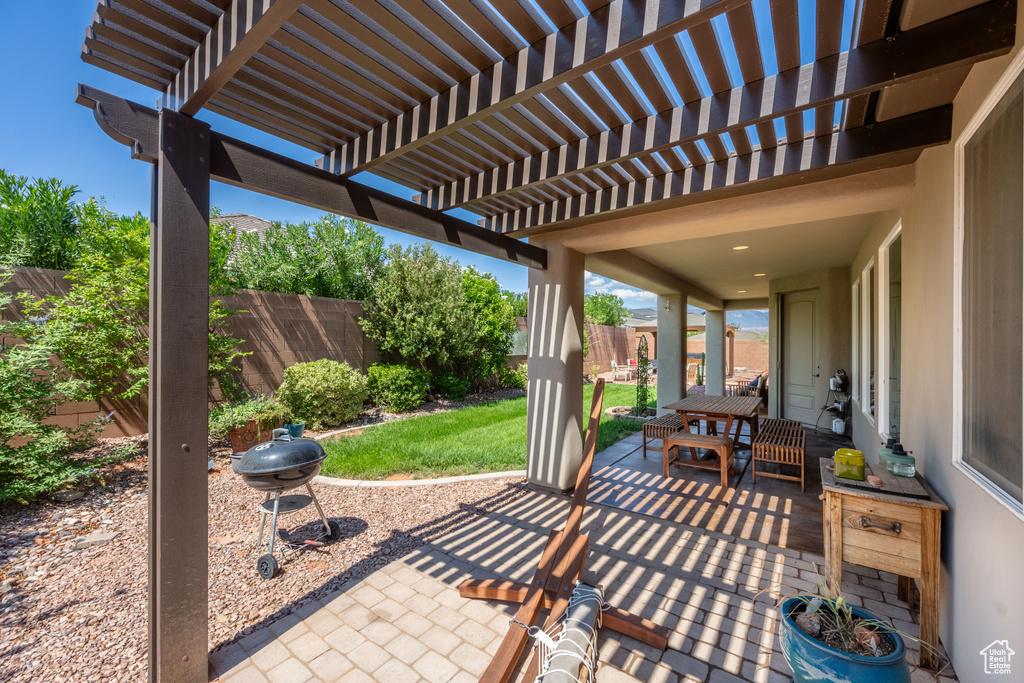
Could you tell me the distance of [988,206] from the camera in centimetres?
172

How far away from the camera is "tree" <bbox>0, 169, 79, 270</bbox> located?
5.71 m

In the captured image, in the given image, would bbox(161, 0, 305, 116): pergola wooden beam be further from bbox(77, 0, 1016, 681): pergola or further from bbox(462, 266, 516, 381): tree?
bbox(462, 266, 516, 381): tree

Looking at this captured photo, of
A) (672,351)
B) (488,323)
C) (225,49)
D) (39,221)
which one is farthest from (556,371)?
(39,221)

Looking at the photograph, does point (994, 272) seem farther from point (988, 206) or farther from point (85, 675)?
point (85, 675)

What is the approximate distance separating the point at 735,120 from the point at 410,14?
63.4 inches

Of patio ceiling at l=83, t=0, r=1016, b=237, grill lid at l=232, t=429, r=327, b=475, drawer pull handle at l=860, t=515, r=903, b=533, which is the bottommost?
drawer pull handle at l=860, t=515, r=903, b=533

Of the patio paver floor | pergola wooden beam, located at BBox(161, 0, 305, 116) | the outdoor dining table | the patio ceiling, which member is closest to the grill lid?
the patio paver floor

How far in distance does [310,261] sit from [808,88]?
10.6m

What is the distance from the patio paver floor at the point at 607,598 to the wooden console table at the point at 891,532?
39 cm

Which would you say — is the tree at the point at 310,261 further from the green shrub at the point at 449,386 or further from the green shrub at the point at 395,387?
the green shrub at the point at 449,386

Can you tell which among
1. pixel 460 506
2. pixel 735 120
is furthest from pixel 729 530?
pixel 735 120

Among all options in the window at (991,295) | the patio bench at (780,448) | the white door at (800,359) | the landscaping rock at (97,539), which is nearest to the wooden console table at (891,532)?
the window at (991,295)

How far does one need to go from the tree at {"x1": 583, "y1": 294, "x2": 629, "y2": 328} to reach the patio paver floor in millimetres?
24434

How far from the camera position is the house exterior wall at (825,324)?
6.86m
